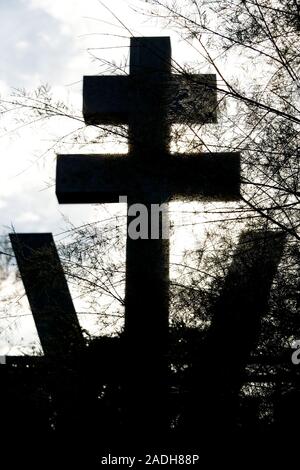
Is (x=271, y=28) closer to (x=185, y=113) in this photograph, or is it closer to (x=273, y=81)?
(x=273, y=81)

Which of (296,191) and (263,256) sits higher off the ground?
(296,191)

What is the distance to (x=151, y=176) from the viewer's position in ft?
11.0

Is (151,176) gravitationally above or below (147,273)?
above

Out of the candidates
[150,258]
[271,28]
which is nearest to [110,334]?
[150,258]

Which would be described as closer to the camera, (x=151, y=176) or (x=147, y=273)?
(x=151, y=176)

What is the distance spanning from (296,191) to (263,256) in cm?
37

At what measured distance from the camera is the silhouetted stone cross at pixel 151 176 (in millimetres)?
3250

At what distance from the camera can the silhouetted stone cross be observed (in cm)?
325

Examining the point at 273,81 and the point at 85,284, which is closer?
the point at 273,81

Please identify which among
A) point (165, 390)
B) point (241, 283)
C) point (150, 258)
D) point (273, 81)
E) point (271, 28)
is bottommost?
point (165, 390)

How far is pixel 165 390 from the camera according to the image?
336 cm
